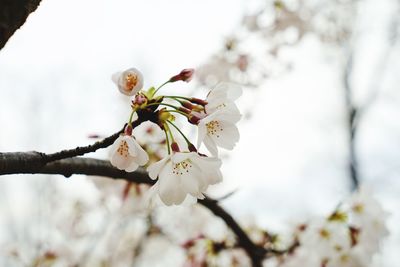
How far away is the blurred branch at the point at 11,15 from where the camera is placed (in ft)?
2.17

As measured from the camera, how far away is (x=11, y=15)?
668 millimetres

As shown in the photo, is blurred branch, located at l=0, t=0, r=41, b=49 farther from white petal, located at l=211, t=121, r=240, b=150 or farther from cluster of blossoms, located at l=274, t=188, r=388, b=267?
cluster of blossoms, located at l=274, t=188, r=388, b=267

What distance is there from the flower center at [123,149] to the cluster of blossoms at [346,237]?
1578mm

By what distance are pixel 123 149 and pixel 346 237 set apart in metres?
1.70

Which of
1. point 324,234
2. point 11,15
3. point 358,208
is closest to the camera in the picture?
point 11,15

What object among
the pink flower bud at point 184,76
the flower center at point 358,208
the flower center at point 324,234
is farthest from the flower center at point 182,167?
the flower center at point 358,208

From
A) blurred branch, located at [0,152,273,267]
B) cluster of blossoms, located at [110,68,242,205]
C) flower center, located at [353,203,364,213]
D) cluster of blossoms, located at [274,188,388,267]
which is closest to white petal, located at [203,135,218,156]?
cluster of blossoms, located at [110,68,242,205]

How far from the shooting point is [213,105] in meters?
0.87

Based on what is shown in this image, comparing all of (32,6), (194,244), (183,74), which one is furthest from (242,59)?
(32,6)

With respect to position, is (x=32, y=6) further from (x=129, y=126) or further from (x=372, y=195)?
(x=372, y=195)

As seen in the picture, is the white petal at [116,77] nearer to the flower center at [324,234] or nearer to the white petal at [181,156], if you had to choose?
the white petal at [181,156]

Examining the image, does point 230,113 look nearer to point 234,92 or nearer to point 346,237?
point 234,92

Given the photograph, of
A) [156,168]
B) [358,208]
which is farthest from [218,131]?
[358,208]

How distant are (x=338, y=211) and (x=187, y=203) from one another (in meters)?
1.48
